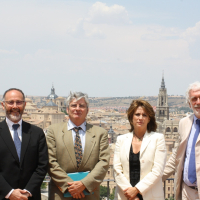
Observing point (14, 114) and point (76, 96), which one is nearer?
point (14, 114)

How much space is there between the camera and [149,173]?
3131 millimetres

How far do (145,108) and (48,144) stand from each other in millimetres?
1015

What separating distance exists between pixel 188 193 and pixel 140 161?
20.9 inches

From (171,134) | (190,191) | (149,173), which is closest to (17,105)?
(149,173)

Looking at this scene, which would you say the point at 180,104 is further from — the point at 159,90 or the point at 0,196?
the point at 0,196

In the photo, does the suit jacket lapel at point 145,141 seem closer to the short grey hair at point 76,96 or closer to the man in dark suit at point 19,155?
the short grey hair at point 76,96

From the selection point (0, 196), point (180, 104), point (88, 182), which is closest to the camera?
point (0, 196)

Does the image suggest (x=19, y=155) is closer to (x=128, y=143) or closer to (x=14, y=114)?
(x=14, y=114)

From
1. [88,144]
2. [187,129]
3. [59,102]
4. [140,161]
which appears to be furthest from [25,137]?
[59,102]

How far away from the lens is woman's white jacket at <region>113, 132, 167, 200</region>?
312cm

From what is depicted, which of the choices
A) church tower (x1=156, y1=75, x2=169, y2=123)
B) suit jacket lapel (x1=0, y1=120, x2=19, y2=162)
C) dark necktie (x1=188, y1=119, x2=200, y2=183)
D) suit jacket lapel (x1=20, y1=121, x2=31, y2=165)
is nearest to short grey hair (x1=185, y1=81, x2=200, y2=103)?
dark necktie (x1=188, y1=119, x2=200, y2=183)

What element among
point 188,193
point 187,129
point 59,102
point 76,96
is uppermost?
point 59,102

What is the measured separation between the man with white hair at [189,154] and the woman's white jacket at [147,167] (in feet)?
0.55

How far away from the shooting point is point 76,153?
3346 millimetres
